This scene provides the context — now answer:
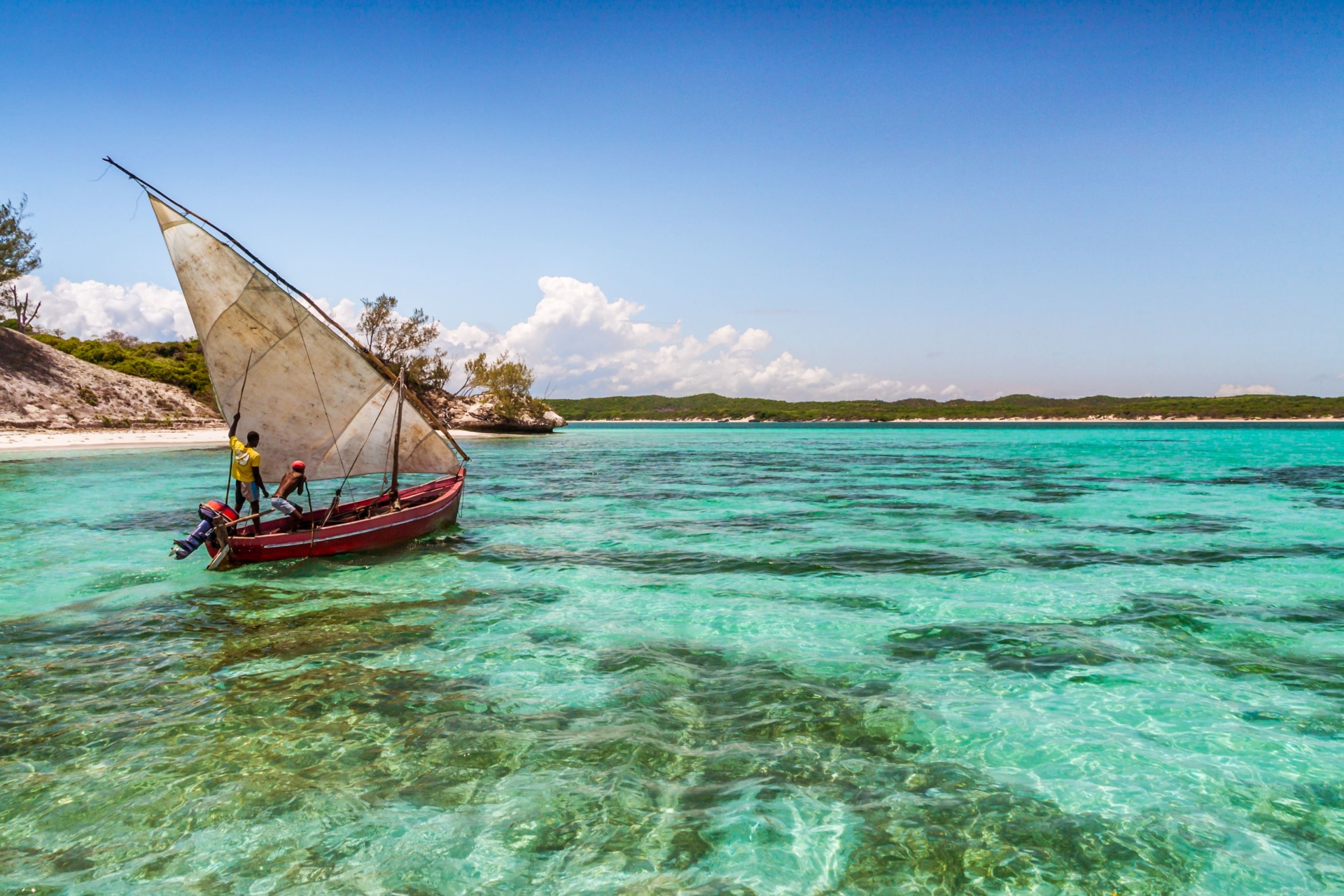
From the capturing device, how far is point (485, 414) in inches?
3474

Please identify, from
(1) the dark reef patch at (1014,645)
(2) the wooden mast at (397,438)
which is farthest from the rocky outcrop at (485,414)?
(1) the dark reef patch at (1014,645)

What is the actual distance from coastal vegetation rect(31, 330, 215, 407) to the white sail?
201ft

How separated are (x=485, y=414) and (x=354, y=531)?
244 ft

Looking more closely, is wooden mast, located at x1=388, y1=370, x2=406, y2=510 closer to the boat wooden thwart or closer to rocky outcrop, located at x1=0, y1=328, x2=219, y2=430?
the boat wooden thwart

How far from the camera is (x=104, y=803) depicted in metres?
6.05

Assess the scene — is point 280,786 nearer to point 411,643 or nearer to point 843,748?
point 411,643

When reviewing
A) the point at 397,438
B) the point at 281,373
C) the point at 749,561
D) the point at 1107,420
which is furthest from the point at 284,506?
the point at 1107,420

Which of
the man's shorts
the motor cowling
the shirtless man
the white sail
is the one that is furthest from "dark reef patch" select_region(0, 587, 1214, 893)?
the white sail

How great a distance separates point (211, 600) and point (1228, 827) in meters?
15.0

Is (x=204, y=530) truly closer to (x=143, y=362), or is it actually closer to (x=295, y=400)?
(x=295, y=400)

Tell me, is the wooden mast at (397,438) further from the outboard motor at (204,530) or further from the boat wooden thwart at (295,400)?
the outboard motor at (204,530)

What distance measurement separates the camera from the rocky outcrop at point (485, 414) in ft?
285

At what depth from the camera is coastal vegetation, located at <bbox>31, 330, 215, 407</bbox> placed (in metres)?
66.1

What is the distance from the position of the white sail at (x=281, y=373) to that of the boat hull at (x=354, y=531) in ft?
4.07
